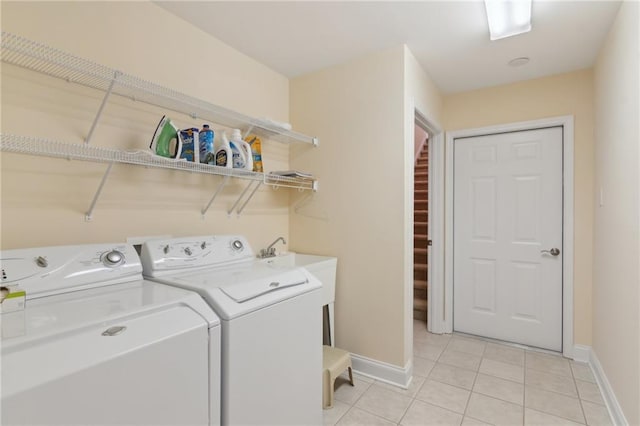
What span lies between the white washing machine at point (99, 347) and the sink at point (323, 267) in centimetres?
113

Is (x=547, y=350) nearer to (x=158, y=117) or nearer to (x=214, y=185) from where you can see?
(x=214, y=185)

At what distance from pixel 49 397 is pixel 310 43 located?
2252mm

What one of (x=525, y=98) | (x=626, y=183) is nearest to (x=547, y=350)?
(x=626, y=183)

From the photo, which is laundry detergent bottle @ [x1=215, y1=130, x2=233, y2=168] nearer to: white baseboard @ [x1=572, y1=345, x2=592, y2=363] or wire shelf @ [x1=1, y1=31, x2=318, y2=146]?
wire shelf @ [x1=1, y1=31, x2=318, y2=146]

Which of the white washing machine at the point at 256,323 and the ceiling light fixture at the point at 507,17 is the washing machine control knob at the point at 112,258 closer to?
the white washing machine at the point at 256,323

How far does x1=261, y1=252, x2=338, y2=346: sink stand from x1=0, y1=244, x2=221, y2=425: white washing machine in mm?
1131

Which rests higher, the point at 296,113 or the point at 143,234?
the point at 296,113

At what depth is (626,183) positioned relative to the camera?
173 centimetres

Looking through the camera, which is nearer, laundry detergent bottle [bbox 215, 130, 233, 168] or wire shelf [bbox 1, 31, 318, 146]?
wire shelf [bbox 1, 31, 318, 146]

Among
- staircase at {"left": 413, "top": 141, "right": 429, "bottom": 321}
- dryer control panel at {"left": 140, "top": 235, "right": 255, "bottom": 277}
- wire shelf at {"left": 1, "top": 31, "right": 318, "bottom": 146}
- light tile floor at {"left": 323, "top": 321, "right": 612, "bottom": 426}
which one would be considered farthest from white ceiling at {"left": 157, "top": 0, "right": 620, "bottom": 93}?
light tile floor at {"left": 323, "top": 321, "right": 612, "bottom": 426}

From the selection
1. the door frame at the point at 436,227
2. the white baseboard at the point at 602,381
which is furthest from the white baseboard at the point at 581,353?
the door frame at the point at 436,227

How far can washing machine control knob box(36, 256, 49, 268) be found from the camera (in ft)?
3.93

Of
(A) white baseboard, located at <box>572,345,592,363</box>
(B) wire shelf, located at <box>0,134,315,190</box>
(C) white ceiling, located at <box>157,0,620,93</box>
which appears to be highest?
(C) white ceiling, located at <box>157,0,620,93</box>

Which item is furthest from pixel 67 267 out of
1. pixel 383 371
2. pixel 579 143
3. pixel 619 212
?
pixel 579 143
